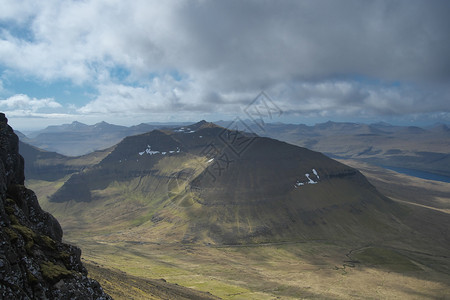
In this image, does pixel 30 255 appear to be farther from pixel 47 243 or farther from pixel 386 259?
pixel 386 259

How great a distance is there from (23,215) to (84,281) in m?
10.3

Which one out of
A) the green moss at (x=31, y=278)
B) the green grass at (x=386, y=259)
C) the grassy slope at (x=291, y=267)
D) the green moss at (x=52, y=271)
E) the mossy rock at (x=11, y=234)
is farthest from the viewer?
the green grass at (x=386, y=259)

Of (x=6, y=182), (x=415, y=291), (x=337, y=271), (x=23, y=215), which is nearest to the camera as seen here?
(x=23, y=215)

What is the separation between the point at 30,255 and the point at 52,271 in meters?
2.54

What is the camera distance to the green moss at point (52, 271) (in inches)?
904

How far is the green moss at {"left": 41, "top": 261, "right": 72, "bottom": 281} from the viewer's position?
2297cm

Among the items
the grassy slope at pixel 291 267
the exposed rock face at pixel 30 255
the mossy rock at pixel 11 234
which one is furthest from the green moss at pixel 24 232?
the grassy slope at pixel 291 267

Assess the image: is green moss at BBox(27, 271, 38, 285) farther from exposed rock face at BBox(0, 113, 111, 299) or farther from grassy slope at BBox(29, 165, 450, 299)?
grassy slope at BBox(29, 165, 450, 299)

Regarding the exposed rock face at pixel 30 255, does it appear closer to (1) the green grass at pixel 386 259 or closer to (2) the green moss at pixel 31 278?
(2) the green moss at pixel 31 278

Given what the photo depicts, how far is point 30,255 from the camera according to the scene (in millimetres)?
23797

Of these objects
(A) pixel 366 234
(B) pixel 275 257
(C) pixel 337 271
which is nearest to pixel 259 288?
(C) pixel 337 271

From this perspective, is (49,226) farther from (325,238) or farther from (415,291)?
(325,238)

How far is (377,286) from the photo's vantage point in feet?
374

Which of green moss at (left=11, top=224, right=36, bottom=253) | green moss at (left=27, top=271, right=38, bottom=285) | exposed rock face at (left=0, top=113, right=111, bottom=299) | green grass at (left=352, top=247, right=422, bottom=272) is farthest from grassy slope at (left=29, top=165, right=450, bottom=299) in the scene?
green moss at (left=27, top=271, right=38, bottom=285)
